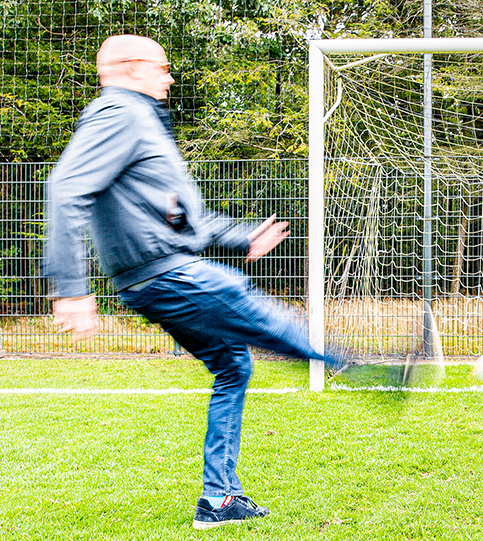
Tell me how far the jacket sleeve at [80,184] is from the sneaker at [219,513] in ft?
3.82

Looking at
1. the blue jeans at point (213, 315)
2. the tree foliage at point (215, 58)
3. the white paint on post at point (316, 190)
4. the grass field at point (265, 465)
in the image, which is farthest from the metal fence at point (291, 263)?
the blue jeans at point (213, 315)

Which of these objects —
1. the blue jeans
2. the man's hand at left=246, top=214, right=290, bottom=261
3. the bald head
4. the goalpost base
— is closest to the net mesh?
the goalpost base

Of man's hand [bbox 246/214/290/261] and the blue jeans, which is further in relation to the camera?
man's hand [bbox 246/214/290/261]

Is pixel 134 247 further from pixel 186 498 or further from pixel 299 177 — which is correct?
pixel 299 177

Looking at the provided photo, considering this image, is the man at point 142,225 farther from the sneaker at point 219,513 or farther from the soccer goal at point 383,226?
the soccer goal at point 383,226

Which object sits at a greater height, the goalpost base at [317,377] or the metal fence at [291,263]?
the metal fence at [291,263]

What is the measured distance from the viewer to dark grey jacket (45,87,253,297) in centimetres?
171

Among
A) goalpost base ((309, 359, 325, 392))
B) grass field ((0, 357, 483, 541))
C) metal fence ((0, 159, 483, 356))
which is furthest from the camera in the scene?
metal fence ((0, 159, 483, 356))

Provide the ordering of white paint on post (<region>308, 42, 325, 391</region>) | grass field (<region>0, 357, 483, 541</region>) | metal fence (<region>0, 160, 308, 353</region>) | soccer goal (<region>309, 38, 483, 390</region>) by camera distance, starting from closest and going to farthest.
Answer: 1. grass field (<region>0, 357, 483, 541</region>)
2. white paint on post (<region>308, 42, 325, 391</region>)
3. soccer goal (<region>309, 38, 483, 390</region>)
4. metal fence (<region>0, 160, 308, 353</region>)

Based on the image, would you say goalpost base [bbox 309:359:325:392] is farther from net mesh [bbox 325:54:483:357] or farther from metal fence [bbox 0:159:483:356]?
metal fence [bbox 0:159:483:356]

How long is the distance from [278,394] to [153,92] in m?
3.62

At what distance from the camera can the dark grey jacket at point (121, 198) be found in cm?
171

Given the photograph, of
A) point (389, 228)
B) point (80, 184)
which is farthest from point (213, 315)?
point (389, 228)

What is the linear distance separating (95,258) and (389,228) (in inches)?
152
